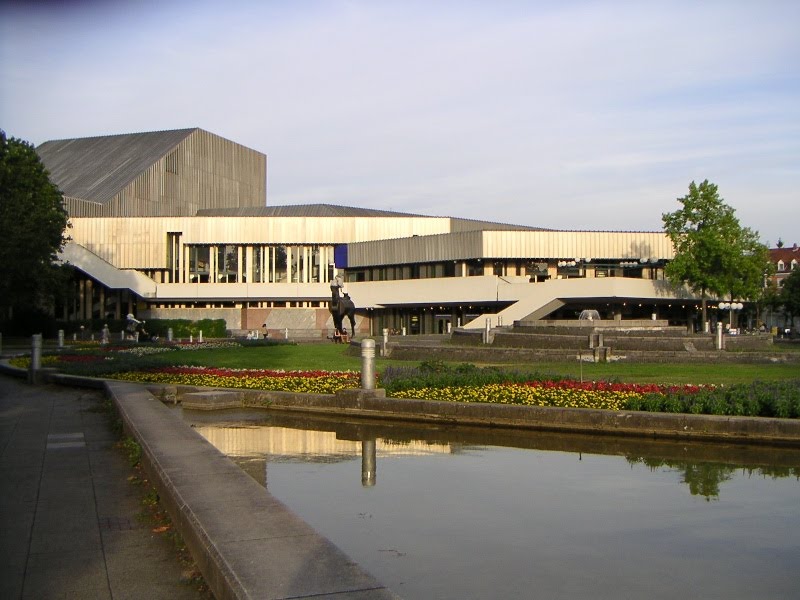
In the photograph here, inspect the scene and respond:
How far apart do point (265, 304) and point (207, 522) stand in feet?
266

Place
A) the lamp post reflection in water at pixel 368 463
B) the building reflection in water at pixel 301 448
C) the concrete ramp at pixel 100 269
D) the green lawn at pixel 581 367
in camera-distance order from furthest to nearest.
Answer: the concrete ramp at pixel 100 269
the green lawn at pixel 581 367
the building reflection in water at pixel 301 448
the lamp post reflection in water at pixel 368 463

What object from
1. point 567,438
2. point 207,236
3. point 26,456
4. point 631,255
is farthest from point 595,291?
point 26,456

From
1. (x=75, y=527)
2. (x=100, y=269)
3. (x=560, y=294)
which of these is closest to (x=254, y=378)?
(x=75, y=527)

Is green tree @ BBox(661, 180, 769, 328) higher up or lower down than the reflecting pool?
higher up

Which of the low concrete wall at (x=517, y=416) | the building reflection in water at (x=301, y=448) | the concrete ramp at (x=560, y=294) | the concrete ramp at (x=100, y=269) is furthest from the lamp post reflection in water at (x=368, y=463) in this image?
the concrete ramp at (x=100, y=269)

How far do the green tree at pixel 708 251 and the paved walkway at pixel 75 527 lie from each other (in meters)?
A: 56.4

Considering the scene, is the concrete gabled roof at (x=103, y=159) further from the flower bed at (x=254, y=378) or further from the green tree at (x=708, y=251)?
the flower bed at (x=254, y=378)

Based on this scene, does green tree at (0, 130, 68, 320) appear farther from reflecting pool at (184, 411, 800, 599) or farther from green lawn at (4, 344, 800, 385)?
reflecting pool at (184, 411, 800, 599)

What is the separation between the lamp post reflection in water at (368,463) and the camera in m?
11.3

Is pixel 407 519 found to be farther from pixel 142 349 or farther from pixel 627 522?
pixel 142 349

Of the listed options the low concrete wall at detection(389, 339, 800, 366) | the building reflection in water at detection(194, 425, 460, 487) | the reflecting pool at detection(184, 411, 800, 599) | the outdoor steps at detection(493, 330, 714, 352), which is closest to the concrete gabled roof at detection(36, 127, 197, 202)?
the outdoor steps at detection(493, 330, 714, 352)

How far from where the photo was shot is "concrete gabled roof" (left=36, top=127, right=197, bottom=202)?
93500mm

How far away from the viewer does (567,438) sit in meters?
15.0

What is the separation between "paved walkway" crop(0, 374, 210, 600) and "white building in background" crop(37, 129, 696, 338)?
50.0 m
